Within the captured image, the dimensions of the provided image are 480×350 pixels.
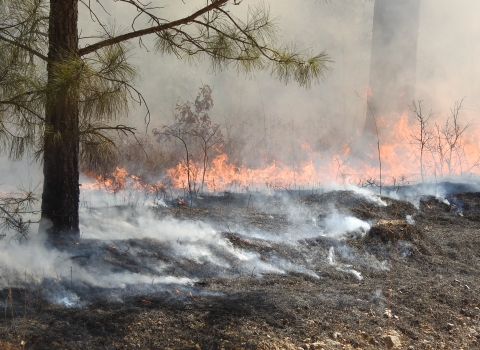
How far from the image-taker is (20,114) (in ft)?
14.1

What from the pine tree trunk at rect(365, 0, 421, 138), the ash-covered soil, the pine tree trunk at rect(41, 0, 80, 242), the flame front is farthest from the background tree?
the pine tree trunk at rect(365, 0, 421, 138)

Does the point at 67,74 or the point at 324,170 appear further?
the point at 324,170

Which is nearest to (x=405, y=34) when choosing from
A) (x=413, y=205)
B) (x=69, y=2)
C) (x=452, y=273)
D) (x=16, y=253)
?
(x=413, y=205)

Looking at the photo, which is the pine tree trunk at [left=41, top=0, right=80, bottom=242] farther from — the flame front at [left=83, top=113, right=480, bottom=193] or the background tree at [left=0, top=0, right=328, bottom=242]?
the flame front at [left=83, top=113, right=480, bottom=193]

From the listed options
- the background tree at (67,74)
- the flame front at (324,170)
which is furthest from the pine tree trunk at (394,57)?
the background tree at (67,74)

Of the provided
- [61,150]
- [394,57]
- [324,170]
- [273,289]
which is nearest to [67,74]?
[61,150]

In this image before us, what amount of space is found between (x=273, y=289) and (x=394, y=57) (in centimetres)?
987

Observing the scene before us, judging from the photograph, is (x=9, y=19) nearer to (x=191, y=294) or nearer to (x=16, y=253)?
(x=16, y=253)

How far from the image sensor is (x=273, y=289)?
14.6ft

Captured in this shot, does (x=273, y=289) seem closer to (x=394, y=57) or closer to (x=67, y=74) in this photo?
(x=67, y=74)

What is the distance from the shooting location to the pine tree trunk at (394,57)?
12.6 meters

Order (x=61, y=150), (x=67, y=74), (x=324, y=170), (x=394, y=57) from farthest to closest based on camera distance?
(x=394, y=57), (x=324, y=170), (x=61, y=150), (x=67, y=74)

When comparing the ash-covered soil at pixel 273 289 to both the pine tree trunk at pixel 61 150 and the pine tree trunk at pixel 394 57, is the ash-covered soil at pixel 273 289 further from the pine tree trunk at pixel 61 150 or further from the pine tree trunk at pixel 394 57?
the pine tree trunk at pixel 394 57

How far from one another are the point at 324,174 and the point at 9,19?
8.68 metres
